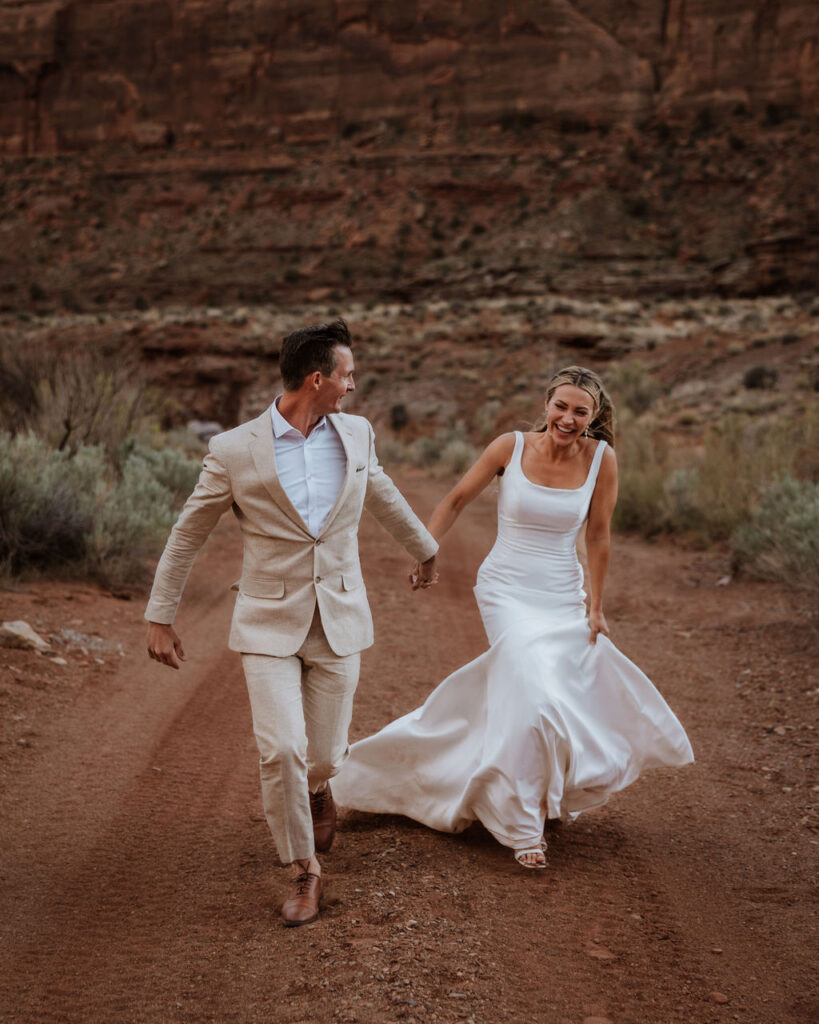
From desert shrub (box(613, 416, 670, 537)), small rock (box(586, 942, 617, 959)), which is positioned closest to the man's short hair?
small rock (box(586, 942, 617, 959))

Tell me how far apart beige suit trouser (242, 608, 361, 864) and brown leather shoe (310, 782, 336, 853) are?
1.23ft

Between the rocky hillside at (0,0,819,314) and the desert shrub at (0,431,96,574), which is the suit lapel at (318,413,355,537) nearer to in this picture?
the desert shrub at (0,431,96,574)

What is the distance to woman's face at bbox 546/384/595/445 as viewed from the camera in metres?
4.30

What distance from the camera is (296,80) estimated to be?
7212 centimetres

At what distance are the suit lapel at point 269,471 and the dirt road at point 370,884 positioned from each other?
138 centimetres

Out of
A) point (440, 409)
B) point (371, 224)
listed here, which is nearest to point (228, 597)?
point (440, 409)

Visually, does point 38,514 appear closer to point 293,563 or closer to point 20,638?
point 20,638

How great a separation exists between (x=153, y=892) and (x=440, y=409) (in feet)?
95.9

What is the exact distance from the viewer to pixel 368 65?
7188 centimetres

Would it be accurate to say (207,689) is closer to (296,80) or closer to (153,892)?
(153,892)

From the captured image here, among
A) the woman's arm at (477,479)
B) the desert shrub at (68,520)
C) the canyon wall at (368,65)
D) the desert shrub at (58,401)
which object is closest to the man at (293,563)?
the woman's arm at (477,479)

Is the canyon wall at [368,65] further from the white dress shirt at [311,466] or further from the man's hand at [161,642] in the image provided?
the man's hand at [161,642]

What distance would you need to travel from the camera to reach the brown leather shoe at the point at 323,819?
13.6ft

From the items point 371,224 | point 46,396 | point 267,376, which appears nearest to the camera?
point 46,396
